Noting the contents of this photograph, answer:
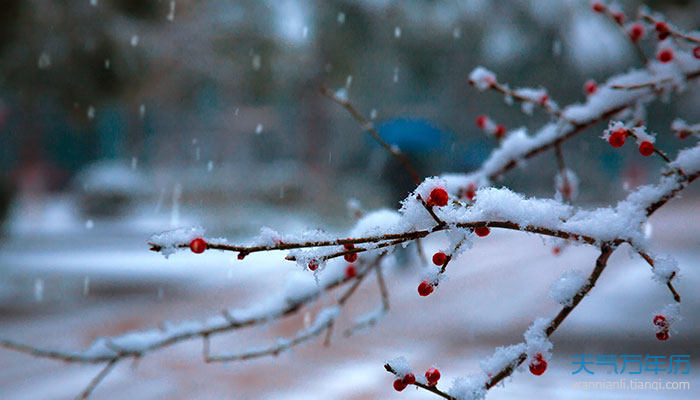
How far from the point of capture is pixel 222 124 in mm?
21953

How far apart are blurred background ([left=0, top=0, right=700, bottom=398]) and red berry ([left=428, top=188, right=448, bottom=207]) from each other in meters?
0.82

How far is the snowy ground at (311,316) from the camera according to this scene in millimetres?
4531

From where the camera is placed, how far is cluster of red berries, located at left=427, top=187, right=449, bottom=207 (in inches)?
32.4

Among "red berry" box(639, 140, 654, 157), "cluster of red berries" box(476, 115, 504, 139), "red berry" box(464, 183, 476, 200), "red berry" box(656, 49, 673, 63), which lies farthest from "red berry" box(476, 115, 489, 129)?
"red berry" box(639, 140, 654, 157)

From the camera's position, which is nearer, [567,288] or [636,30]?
[567,288]

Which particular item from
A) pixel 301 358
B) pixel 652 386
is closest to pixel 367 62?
pixel 301 358

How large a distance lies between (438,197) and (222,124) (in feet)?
72.0

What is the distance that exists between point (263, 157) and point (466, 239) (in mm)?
24992

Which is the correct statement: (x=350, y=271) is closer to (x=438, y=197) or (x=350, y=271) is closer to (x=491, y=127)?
(x=491, y=127)

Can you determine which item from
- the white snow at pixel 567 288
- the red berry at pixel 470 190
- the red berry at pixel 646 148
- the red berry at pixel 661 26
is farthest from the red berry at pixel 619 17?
the white snow at pixel 567 288

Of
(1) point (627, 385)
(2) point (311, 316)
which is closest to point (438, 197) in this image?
(1) point (627, 385)

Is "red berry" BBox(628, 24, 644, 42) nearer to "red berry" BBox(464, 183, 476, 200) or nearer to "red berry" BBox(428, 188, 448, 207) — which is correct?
"red berry" BBox(464, 183, 476, 200)

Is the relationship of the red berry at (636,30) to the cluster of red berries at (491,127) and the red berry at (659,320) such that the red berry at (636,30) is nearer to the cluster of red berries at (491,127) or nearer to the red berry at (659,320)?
the cluster of red berries at (491,127)

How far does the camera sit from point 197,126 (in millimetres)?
22641
